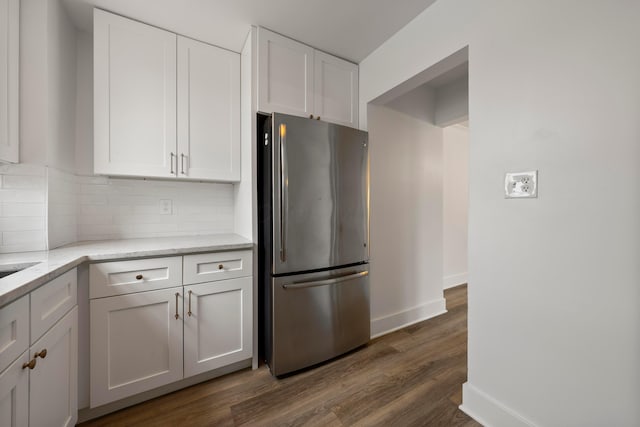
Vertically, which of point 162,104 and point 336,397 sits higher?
point 162,104

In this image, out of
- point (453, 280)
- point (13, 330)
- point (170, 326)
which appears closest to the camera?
point (13, 330)

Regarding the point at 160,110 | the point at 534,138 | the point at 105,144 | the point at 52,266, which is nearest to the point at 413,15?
the point at 534,138

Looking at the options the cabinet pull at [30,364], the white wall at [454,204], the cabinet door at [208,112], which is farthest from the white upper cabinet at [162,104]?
the white wall at [454,204]

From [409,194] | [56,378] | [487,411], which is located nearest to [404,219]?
[409,194]

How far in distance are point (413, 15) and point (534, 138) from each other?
3.92 ft

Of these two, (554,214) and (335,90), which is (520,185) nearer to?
(554,214)

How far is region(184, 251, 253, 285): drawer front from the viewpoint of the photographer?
5.06ft

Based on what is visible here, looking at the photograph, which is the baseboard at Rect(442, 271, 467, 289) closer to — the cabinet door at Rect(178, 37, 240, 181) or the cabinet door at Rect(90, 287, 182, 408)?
the cabinet door at Rect(178, 37, 240, 181)

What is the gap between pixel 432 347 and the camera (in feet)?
6.79

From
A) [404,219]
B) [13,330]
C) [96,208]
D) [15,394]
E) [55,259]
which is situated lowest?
[15,394]

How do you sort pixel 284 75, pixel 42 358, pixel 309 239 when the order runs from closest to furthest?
pixel 42 358, pixel 309 239, pixel 284 75

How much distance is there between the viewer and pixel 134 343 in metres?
1.40

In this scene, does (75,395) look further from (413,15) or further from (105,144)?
(413,15)

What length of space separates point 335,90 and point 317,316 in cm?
186
